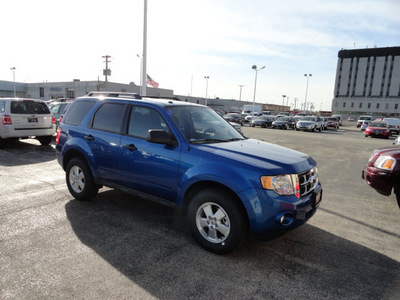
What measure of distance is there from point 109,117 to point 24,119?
23.2 ft

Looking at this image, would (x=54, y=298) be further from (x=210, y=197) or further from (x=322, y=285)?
(x=322, y=285)

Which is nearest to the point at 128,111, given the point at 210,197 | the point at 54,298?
the point at 210,197

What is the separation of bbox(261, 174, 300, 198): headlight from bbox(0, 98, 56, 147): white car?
9718 mm

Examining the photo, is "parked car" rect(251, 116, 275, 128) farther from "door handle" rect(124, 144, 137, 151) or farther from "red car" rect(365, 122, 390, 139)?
"door handle" rect(124, 144, 137, 151)

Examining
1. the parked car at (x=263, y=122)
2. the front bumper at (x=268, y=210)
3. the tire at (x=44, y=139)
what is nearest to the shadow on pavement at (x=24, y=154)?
the tire at (x=44, y=139)

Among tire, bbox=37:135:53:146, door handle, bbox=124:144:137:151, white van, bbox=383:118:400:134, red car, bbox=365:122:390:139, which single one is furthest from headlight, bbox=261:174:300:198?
white van, bbox=383:118:400:134

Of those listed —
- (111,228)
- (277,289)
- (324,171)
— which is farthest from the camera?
(324,171)

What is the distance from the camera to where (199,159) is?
351cm

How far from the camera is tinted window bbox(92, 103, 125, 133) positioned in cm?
455

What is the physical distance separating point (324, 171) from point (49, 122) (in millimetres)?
9799

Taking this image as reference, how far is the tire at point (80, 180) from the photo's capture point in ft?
16.1

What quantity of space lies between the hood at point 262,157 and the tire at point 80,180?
7.55 feet

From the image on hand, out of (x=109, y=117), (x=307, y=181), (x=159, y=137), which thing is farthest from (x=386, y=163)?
(x=109, y=117)

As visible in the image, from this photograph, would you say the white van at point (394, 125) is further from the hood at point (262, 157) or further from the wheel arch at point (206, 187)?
the wheel arch at point (206, 187)
